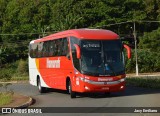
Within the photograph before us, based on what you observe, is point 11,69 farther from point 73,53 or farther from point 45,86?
point 73,53

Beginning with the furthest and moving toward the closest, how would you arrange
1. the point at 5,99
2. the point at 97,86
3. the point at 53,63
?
the point at 53,63
the point at 97,86
the point at 5,99

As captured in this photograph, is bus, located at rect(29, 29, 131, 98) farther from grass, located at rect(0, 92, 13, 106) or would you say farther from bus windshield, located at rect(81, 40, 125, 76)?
grass, located at rect(0, 92, 13, 106)

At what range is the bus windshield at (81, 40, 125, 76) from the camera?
71.0 feet

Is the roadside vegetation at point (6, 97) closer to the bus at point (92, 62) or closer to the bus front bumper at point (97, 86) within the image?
the bus at point (92, 62)

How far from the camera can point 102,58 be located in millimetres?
21828

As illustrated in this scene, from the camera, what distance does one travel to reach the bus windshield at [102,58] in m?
21.6

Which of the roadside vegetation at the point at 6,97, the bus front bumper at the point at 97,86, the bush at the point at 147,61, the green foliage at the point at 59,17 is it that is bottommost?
the bush at the point at 147,61

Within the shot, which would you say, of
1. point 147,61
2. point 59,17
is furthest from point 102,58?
point 59,17

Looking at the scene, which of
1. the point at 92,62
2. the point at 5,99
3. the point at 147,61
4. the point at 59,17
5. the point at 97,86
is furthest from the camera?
the point at 59,17

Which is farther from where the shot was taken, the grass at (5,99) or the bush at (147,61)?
the bush at (147,61)

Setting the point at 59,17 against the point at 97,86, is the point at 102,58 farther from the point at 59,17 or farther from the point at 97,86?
the point at 59,17

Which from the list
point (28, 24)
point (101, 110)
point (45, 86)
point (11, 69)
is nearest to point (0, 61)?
point (11, 69)

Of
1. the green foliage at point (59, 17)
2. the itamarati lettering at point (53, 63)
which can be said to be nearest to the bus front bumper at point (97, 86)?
the itamarati lettering at point (53, 63)

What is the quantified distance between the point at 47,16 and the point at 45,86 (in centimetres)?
5887
